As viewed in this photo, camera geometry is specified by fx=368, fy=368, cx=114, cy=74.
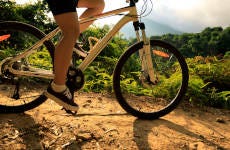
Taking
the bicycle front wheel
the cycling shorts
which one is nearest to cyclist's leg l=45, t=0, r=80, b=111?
the cycling shorts

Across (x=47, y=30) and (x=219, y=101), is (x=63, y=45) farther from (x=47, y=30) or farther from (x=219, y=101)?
(x=47, y=30)

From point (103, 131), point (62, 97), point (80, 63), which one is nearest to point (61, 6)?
point (62, 97)

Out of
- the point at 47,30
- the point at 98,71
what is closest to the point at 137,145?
the point at 98,71

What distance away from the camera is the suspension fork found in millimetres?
5281

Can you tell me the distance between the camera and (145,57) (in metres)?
5.46

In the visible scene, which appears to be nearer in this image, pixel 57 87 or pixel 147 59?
pixel 57 87

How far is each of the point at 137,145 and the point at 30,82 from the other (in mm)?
2986

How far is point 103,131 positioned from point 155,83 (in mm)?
1271

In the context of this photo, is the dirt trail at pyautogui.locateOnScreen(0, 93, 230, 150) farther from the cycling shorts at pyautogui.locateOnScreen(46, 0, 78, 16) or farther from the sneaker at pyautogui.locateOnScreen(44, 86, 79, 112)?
the cycling shorts at pyautogui.locateOnScreen(46, 0, 78, 16)

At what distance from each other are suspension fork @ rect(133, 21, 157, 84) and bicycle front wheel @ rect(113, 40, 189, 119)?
0.7 inches

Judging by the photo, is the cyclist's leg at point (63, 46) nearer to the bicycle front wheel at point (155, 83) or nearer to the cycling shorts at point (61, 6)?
the cycling shorts at point (61, 6)

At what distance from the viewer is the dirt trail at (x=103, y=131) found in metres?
4.36

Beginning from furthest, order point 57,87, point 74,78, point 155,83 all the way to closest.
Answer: point 155,83, point 74,78, point 57,87

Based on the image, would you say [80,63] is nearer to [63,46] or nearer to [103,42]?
[103,42]
